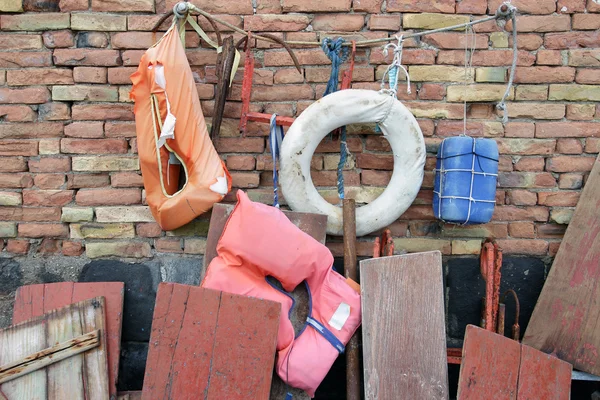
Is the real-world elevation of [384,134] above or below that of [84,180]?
above

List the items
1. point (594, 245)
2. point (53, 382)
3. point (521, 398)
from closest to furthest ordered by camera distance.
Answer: point (521, 398) → point (53, 382) → point (594, 245)

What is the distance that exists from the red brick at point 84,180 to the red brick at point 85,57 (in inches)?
20.2

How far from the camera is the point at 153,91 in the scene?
6.54 feet

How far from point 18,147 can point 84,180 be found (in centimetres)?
33

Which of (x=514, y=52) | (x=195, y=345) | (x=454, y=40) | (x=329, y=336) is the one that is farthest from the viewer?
(x=454, y=40)

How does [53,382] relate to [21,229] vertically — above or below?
below

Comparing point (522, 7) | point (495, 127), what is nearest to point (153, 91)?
point (495, 127)

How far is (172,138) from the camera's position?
6.60 feet

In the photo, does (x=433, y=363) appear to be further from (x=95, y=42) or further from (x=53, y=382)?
(x=95, y=42)

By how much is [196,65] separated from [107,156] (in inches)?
23.1

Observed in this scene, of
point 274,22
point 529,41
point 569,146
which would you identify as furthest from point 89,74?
point 569,146

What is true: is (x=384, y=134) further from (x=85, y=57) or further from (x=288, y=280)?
(x=85, y=57)

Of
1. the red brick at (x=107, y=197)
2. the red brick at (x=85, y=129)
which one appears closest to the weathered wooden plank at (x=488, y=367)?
the red brick at (x=107, y=197)

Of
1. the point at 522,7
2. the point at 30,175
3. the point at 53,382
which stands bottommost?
the point at 53,382
